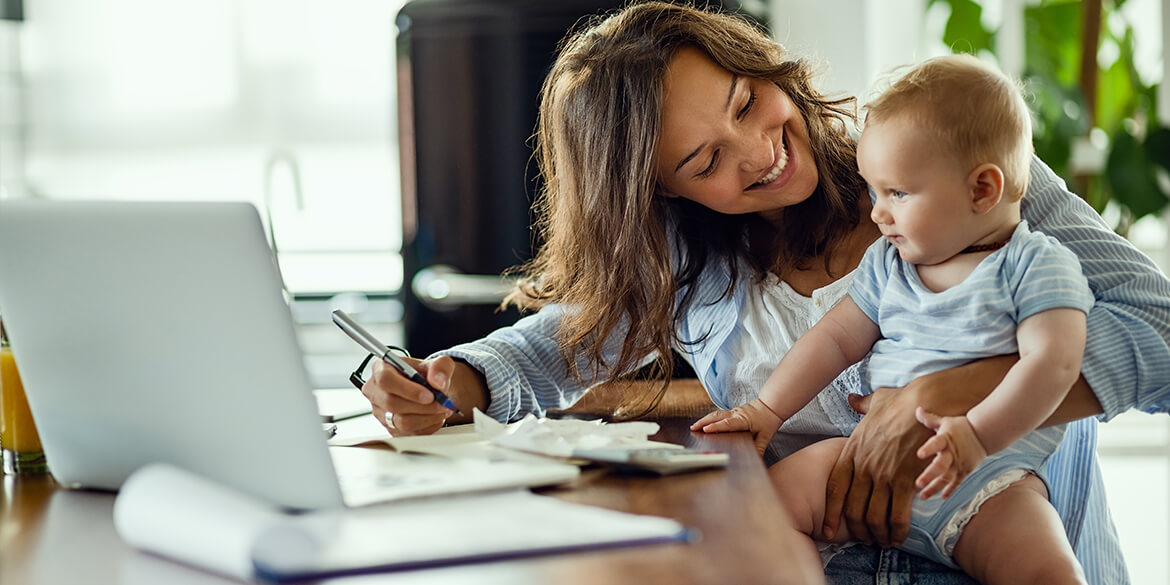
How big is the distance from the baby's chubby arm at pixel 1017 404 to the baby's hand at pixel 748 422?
20 cm

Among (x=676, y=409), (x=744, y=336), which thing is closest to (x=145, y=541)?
(x=676, y=409)

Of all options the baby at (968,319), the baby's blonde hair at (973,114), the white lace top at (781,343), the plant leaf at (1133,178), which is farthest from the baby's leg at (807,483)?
the plant leaf at (1133,178)

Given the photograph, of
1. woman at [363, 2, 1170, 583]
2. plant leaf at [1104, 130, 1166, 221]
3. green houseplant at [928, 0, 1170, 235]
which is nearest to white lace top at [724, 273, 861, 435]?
woman at [363, 2, 1170, 583]

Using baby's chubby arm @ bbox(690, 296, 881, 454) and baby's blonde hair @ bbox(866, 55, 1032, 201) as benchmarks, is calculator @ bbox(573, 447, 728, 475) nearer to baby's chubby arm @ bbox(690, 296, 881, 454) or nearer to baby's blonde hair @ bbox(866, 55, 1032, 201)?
baby's chubby arm @ bbox(690, 296, 881, 454)

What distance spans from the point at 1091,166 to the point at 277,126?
2725 mm

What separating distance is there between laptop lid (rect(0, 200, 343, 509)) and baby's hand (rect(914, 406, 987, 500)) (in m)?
0.61

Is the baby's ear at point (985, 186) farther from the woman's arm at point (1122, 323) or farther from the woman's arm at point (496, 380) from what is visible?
the woman's arm at point (496, 380)

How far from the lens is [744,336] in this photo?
63.1 inches

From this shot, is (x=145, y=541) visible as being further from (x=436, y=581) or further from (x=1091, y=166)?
(x=1091, y=166)

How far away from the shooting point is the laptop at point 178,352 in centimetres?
80

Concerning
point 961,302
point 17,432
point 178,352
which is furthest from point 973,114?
point 17,432

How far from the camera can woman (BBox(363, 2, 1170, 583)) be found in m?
1.42

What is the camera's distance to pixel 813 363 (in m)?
1.35

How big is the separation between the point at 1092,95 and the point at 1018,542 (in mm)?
2510
